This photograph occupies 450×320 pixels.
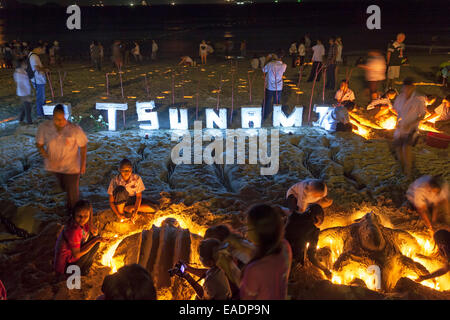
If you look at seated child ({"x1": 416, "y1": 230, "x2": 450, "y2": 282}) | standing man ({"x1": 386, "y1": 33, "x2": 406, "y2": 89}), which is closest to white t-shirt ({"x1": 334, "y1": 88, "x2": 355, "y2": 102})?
standing man ({"x1": 386, "y1": 33, "x2": 406, "y2": 89})

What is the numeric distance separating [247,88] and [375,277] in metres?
10.1

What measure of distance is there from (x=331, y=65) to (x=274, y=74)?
4253 mm

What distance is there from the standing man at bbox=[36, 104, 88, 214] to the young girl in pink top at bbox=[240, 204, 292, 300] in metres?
3.55

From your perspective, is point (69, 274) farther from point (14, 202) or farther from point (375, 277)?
point (375, 277)

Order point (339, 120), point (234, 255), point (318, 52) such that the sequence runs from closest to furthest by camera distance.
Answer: point (234, 255), point (339, 120), point (318, 52)

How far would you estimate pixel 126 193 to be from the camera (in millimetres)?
4941

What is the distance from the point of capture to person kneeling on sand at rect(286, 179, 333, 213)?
445 cm

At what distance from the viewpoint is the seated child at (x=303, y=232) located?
13.1 ft

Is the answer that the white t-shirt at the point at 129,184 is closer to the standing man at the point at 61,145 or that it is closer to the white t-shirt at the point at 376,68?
the standing man at the point at 61,145

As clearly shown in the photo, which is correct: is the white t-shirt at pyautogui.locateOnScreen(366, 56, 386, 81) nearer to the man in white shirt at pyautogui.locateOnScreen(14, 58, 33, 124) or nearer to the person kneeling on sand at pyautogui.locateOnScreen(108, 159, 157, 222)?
the person kneeling on sand at pyautogui.locateOnScreen(108, 159, 157, 222)

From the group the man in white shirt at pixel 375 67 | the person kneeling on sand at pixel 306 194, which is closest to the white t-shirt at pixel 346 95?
the man in white shirt at pixel 375 67

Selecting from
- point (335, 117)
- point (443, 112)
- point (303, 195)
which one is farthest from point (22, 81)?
point (443, 112)

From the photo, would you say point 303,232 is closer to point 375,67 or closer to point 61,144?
point 61,144
